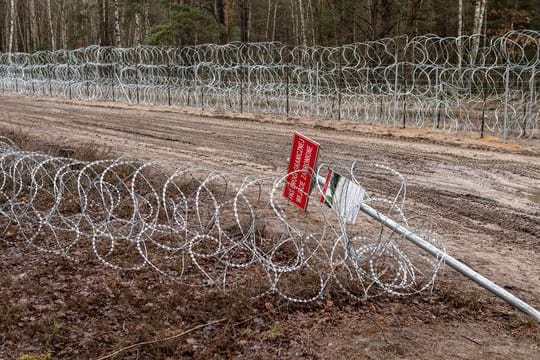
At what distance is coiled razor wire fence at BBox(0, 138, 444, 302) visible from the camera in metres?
5.41

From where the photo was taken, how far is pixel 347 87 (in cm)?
1888

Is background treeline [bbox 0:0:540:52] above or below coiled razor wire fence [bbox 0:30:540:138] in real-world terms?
above

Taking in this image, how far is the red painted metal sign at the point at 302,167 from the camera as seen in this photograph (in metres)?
6.20

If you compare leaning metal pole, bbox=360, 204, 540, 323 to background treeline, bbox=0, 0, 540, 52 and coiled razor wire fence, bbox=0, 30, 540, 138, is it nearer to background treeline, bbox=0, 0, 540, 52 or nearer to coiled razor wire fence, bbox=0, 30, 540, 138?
coiled razor wire fence, bbox=0, 30, 540, 138

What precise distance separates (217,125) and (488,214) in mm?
10418

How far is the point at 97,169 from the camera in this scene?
1024 cm

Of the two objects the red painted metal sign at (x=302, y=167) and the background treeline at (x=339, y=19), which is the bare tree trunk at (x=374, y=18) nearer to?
the background treeline at (x=339, y=19)

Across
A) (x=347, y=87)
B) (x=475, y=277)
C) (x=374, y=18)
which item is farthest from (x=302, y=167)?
(x=374, y=18)

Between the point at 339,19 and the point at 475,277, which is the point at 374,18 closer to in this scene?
the point at 339,19

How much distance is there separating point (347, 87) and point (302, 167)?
13.0 m

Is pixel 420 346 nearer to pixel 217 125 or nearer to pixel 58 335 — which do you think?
pixel 58 335

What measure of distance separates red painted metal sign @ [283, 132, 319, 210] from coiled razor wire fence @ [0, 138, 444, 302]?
0.29m

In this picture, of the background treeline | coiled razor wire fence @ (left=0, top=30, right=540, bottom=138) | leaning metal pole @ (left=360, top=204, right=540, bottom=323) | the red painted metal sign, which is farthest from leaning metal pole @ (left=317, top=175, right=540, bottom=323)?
the background treeline

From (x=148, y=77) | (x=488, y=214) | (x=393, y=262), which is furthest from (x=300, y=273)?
(x=148, y=77)
